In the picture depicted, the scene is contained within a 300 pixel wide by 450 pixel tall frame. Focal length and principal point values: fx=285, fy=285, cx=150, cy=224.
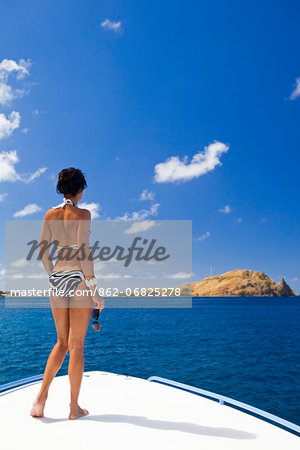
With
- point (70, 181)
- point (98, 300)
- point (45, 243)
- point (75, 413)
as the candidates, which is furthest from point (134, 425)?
point (70, 181)

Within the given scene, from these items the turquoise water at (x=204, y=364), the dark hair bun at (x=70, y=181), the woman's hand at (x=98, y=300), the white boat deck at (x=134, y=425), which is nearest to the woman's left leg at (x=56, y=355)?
the white boat deck at (x=134, y=425)

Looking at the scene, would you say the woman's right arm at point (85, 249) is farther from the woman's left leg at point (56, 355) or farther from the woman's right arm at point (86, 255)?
the woman's left leg at point (56, 355)

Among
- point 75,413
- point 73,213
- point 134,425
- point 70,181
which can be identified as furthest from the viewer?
point 70,181

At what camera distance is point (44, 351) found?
18.6 m

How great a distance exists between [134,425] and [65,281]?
1507 millimetres

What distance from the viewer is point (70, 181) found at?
9.95ft

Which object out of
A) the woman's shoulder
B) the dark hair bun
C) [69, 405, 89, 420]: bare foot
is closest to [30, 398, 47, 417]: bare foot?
[69, 405, 89, 420]: bare foot

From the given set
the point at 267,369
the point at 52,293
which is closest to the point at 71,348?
the point at 52,293

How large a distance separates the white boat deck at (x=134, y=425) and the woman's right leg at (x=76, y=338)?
21 cm

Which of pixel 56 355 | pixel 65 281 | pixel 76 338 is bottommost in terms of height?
pixel 56 355

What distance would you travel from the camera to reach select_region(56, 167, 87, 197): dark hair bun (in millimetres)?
3033

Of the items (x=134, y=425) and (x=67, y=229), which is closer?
(x=134, y=425)

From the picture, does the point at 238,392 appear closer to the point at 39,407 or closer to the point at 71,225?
the point at 39,407

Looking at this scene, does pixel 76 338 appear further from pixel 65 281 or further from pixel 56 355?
pixel 65 281
